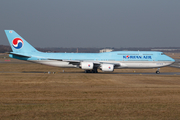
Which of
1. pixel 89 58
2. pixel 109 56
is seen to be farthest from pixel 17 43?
pixel 109 56

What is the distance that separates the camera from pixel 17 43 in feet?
129

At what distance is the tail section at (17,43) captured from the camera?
128 ft

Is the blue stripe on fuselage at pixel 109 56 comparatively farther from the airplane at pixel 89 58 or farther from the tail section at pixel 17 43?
the tail section at pixel 17 43

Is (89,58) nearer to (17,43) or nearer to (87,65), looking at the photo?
(87,65)

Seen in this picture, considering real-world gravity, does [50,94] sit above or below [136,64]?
below

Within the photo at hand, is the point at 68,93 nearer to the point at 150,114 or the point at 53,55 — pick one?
the point at 150,114

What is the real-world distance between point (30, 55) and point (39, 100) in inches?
969

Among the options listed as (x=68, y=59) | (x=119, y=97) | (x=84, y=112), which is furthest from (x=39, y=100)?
(x=68, y=59)

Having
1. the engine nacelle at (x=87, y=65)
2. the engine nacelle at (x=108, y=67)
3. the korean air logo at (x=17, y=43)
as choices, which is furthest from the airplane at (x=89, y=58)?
the engine nacelle at (x=108, y=67)

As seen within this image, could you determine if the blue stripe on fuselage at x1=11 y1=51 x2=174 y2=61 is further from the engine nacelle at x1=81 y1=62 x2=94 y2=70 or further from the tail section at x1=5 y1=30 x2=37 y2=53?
the engine nacelle at x1=81 y1=62 x2=94 y2=70

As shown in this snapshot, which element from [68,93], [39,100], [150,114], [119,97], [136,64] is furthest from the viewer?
[136,64]

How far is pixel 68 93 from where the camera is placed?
62.0 ft

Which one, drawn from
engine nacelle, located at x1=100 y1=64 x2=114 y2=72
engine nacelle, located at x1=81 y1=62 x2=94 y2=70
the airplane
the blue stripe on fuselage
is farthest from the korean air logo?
engine nacelle, located at x1=100 y1=64 x2=114 y2=72

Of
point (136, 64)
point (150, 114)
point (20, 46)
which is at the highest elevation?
point (20, 46)
